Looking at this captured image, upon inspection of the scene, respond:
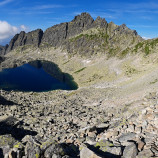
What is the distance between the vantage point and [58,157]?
998 cm

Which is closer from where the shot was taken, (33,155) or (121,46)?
(33,155)

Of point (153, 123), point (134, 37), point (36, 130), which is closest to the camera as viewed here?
point (153, 123)

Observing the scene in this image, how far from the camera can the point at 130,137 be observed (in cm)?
1204

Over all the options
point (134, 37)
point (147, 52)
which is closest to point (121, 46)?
point (134, 37)

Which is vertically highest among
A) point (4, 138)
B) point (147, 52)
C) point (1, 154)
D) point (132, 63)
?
point (147, 52)

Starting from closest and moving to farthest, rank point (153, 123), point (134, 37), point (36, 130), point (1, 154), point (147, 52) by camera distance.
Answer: point (1, 154) < point (153, 123) < point (36, 130) < point (147, 52) < point (134, 37)

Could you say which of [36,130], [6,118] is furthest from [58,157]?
[6,118]

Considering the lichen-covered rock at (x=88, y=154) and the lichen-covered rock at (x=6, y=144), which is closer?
the lichen-covered rock at (x=88, y=154)

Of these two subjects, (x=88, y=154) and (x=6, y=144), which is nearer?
(x=88, y=154)

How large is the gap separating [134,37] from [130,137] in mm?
185845

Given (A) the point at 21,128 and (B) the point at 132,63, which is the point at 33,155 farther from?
(B) the point at 132,63

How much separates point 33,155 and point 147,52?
122315mm

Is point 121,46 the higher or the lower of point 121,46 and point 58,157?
the higher

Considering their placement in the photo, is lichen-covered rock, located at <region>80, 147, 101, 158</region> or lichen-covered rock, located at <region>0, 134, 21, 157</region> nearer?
lichen-covered rock, located at <region>80, 147, 101, 158</region>
